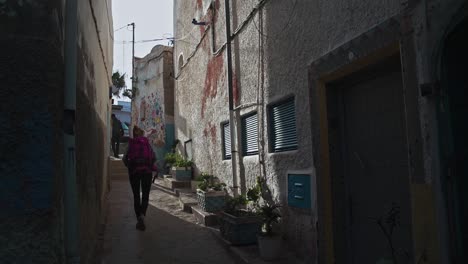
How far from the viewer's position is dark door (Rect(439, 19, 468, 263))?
2432 millimetres

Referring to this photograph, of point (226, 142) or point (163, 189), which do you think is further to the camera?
point (163, 189)

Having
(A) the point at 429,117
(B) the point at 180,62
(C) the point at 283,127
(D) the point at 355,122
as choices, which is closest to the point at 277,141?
(C) the point at 283,127

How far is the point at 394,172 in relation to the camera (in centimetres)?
333

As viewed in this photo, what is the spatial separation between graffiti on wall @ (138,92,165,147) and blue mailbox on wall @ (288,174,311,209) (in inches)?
374

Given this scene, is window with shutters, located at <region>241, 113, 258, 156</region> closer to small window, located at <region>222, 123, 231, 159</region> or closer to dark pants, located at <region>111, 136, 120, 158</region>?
small window, located at <region>222, 123, 231, 159</region>

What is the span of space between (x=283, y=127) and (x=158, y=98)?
10089mm

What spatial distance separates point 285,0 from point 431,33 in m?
2.62

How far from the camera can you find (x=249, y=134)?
640 cm

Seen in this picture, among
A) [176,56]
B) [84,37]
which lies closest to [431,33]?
[84,37]

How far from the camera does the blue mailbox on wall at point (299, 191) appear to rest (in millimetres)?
4398

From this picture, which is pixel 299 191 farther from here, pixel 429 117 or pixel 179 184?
pixel 179 184

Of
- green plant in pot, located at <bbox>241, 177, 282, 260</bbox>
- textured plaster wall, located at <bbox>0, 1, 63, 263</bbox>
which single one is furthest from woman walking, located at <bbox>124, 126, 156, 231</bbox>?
textured plaster wall, located at <bbox>0, 1, 63, 263</bbox>

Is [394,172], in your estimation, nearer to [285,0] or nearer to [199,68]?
[285,0]

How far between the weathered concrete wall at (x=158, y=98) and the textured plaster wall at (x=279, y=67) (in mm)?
4919
